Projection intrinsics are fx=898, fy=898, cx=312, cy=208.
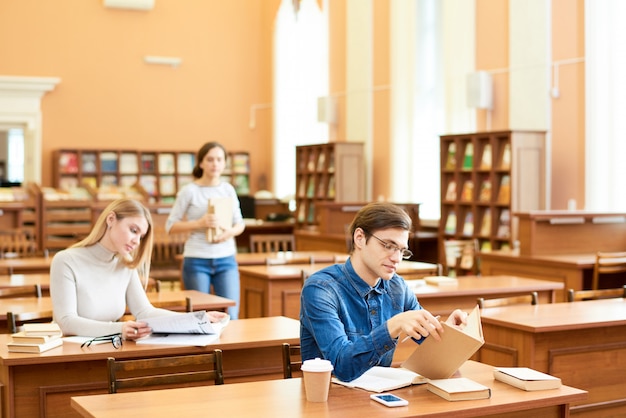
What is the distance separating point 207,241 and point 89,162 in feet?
34.1

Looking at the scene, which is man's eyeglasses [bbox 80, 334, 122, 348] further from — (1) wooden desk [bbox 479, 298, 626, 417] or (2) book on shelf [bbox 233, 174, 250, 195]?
(2) book on shelf [bbox 233, 174, 250, 195]

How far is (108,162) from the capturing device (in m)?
16.0

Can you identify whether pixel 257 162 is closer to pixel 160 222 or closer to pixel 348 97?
pixel 348 97

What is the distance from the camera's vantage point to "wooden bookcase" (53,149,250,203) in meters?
15.7

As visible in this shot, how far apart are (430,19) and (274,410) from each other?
10175mm

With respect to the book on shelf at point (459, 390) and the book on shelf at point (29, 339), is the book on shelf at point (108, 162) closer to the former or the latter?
the book on shelf at point (29, 339)

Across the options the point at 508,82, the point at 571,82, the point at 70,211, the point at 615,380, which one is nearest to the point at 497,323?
the point at 615,380

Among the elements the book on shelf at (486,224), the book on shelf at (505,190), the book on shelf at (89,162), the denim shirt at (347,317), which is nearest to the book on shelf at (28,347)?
the denim shirt at (347,317)

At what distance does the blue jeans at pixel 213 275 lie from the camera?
6086mm

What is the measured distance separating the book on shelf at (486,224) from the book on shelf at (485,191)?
148mm

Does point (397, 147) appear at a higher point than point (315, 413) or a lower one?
higher

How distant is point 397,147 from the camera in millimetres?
12609

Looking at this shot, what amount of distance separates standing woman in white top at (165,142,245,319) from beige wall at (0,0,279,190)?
10352mm

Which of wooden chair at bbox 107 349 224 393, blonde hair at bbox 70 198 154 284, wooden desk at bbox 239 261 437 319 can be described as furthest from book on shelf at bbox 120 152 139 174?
wooden chair at bbox 107 349 224 393
